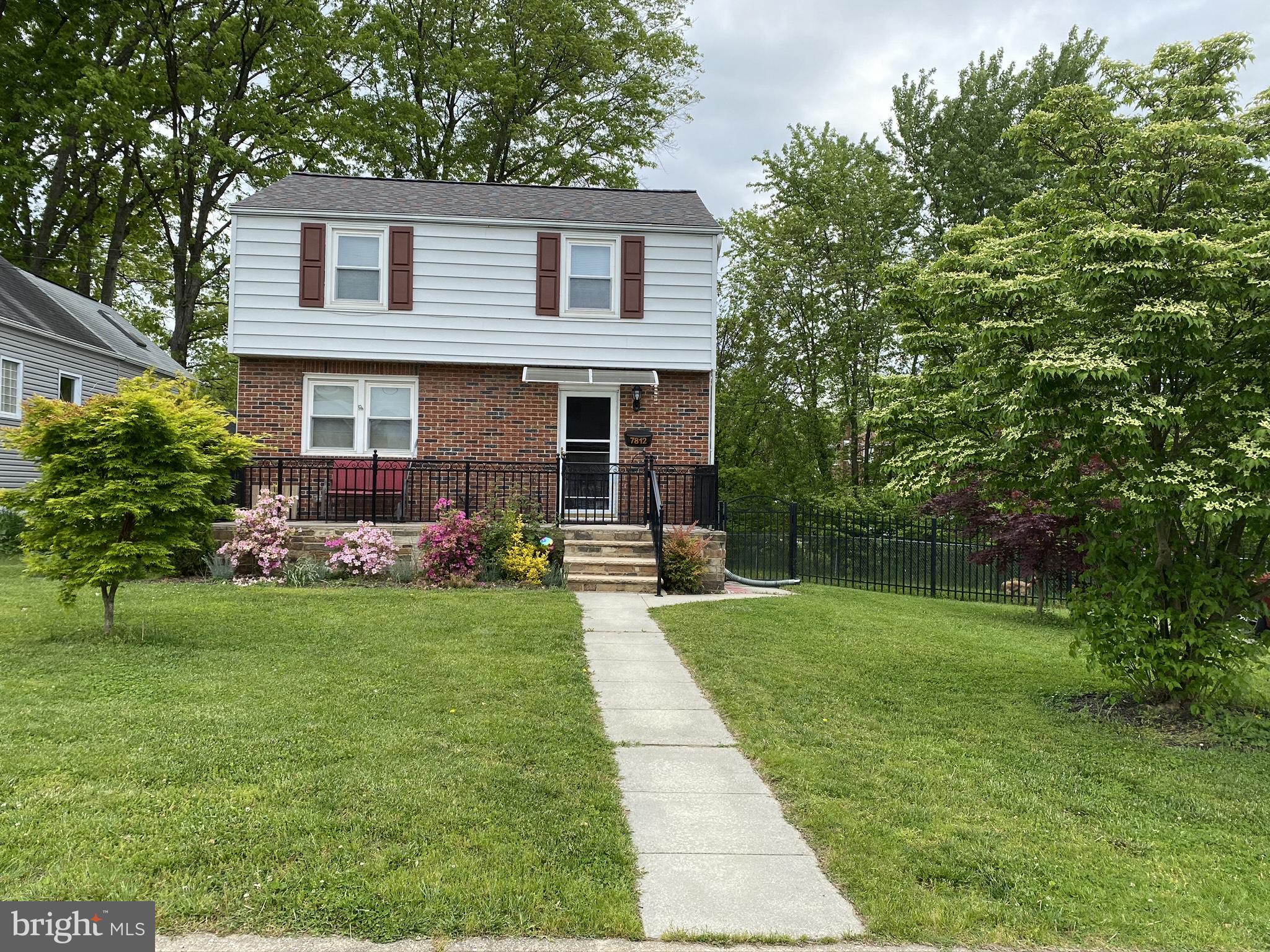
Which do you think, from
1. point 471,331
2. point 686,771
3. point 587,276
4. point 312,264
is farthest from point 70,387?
point 686,771

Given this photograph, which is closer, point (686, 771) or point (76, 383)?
point (686, 771)

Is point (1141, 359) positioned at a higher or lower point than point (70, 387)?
lower

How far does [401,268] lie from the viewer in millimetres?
13211

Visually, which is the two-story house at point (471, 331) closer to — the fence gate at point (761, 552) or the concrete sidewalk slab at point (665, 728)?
the fence gate at point (761, 552)

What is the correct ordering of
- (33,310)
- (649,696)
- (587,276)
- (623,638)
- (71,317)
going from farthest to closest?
(71,317) → (33,310) → (587,276) → (623,638) → (649,696)

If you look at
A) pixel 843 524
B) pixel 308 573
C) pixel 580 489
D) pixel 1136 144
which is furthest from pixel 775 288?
pixel 1136 144

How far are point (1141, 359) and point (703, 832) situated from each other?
3.95 m

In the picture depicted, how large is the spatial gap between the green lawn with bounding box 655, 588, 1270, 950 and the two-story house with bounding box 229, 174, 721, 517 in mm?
6843

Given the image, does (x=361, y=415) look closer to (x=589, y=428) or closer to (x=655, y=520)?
(x=589, y=428)

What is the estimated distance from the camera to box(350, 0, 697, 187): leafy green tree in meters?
24.2

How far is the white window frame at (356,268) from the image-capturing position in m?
13.1

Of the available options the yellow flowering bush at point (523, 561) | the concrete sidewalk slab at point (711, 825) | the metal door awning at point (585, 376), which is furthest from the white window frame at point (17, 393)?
the concrete sidewalk slab at point (711, 825)

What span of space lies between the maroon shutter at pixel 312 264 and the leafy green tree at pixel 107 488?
6.38 m

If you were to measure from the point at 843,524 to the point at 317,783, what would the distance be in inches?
538
